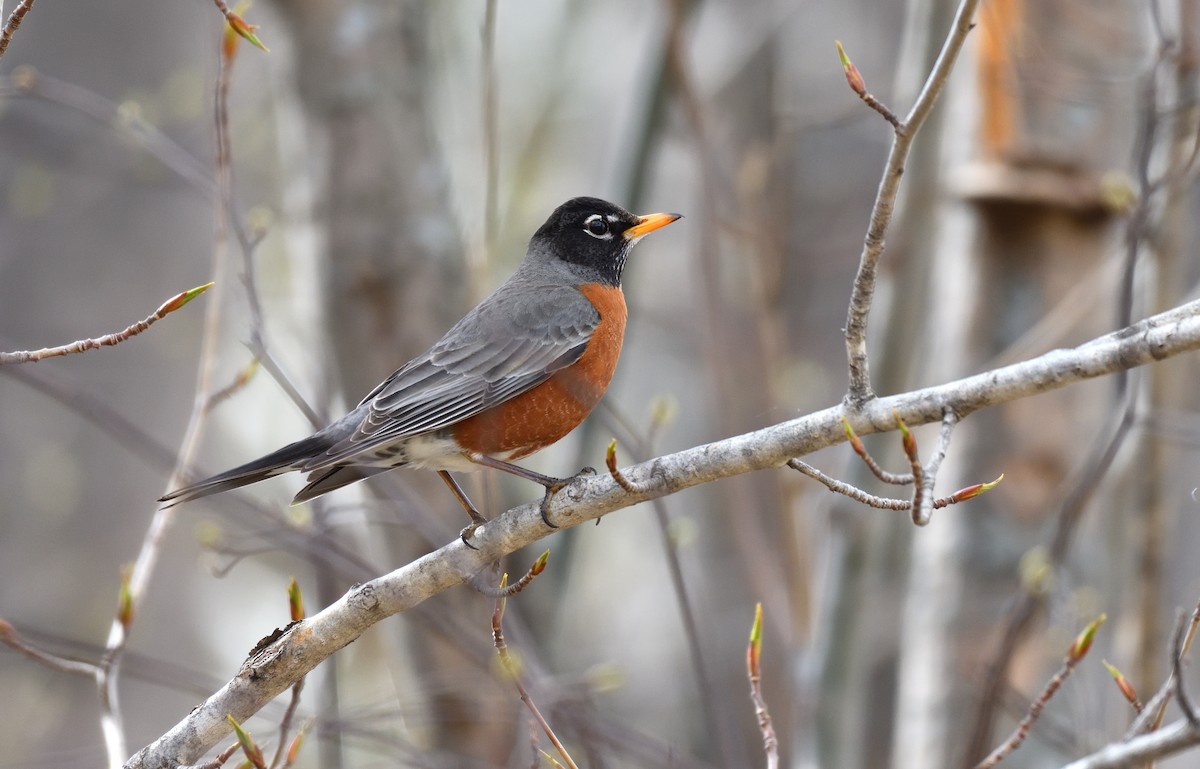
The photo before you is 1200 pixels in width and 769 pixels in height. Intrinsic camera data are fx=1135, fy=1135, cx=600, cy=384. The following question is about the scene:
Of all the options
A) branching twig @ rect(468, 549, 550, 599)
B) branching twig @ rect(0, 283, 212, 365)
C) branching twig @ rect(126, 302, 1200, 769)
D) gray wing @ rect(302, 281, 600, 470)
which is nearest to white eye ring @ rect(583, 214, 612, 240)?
gray wing @ rect(302, 281, 600, 470)

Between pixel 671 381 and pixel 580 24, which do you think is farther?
pixel 671 381

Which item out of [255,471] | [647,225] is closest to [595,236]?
[647,225]

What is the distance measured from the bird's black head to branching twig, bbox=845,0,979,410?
2.48 m

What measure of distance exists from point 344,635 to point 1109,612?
3.87 m

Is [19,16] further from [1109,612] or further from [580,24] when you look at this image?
[580,24]

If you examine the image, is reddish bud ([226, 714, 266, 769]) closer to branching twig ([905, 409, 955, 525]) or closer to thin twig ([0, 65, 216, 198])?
branching twig ([905, 409, 955, 525])

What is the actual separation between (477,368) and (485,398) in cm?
17

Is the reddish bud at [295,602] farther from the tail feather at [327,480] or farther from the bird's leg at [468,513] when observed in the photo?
the tail feather at [327,480]

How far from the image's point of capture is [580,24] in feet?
32.6

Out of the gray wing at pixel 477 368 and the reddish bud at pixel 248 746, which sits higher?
the gray wing at pixel 477 368

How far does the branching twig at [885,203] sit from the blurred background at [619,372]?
2.12 feet

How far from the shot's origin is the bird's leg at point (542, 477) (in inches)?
105

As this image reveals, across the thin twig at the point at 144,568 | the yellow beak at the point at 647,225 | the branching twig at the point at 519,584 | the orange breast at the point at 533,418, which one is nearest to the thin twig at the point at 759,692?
the branching twig at the point at 519,584

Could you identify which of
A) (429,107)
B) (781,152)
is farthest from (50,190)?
(781,152)
